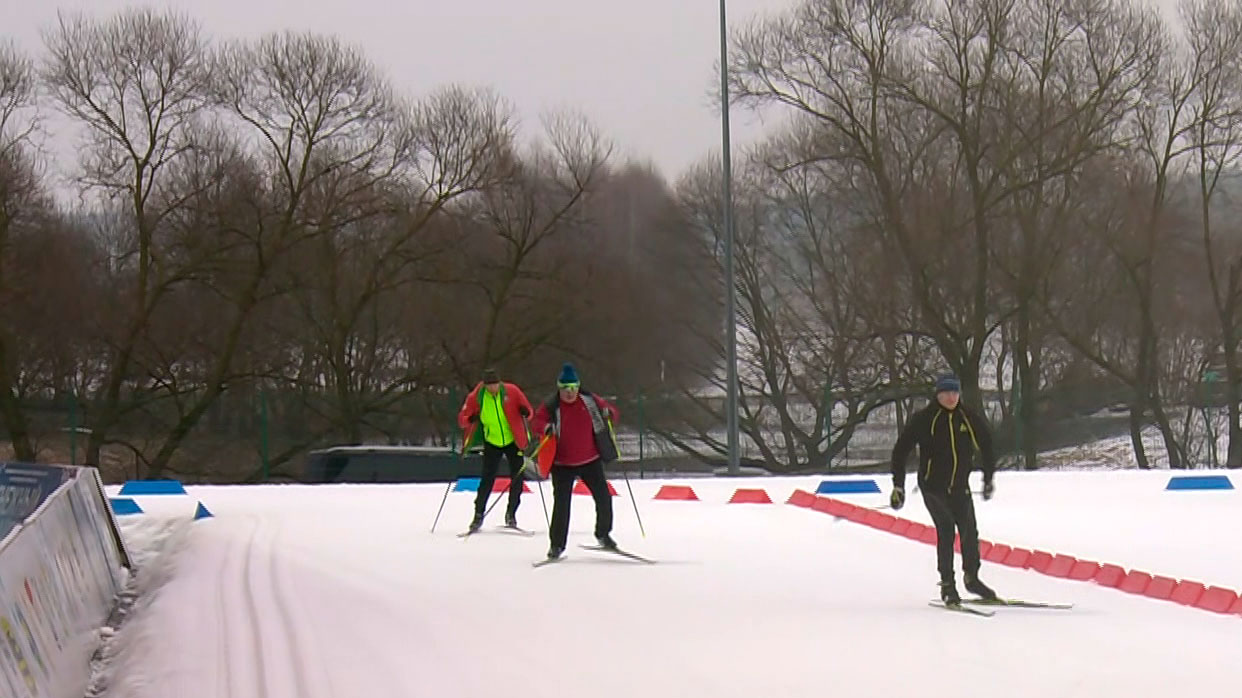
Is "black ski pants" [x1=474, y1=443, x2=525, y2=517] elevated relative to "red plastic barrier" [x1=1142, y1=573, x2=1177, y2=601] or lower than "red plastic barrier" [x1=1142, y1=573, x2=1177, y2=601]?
elevated

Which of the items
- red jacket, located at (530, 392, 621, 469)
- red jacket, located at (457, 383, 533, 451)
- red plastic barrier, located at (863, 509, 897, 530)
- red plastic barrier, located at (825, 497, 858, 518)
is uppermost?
red jacket, located at (457, 383, 533, 451)

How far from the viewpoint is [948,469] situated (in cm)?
1137

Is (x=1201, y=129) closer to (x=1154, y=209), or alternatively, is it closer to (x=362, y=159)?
(x=1154, y=209)

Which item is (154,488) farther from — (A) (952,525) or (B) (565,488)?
(A) (952,525)

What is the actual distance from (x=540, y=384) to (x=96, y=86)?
51.5 feet

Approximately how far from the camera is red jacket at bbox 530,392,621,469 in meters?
14.3

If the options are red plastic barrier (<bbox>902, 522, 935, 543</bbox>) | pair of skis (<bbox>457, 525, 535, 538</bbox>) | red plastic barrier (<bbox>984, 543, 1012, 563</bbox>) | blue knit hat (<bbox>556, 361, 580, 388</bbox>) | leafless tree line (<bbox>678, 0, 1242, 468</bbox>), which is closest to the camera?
blue knit hat (<bbox>556, 361, 580, 388</bbox>)

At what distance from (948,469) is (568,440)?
4077mm

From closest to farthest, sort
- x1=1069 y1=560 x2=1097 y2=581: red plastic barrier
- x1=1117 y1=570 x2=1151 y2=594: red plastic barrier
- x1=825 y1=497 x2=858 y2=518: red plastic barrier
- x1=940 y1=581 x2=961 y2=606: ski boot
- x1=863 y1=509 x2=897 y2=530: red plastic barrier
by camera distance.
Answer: x1=940 y1=581 x2=961 y2=606: ski boot
x1=1117 y1=570 x2=1151 y2=594: red plastic barrier
x1=1069 y1=560 x2=1097 y2=581: red plastic barrier
x1=863 y1=509 x2=897 y2=530: red plastic barrier
x1=825 y1=497 x2=858 y2=518: red plastic barrier

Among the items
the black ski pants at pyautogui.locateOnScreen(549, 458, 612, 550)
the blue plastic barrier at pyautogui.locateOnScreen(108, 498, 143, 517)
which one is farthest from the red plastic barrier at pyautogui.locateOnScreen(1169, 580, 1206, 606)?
the blue plastic barrier at pyautogui.locateOnScreen(108, 498, 143, 517)

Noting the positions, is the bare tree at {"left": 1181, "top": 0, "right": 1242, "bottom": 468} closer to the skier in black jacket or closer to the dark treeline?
the dark treeline

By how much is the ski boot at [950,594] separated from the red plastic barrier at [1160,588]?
69.0 inches

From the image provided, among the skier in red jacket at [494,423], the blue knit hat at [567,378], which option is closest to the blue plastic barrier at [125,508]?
the skier in red jacket at [494,423]

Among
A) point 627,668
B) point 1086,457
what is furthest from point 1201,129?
point 627,668
